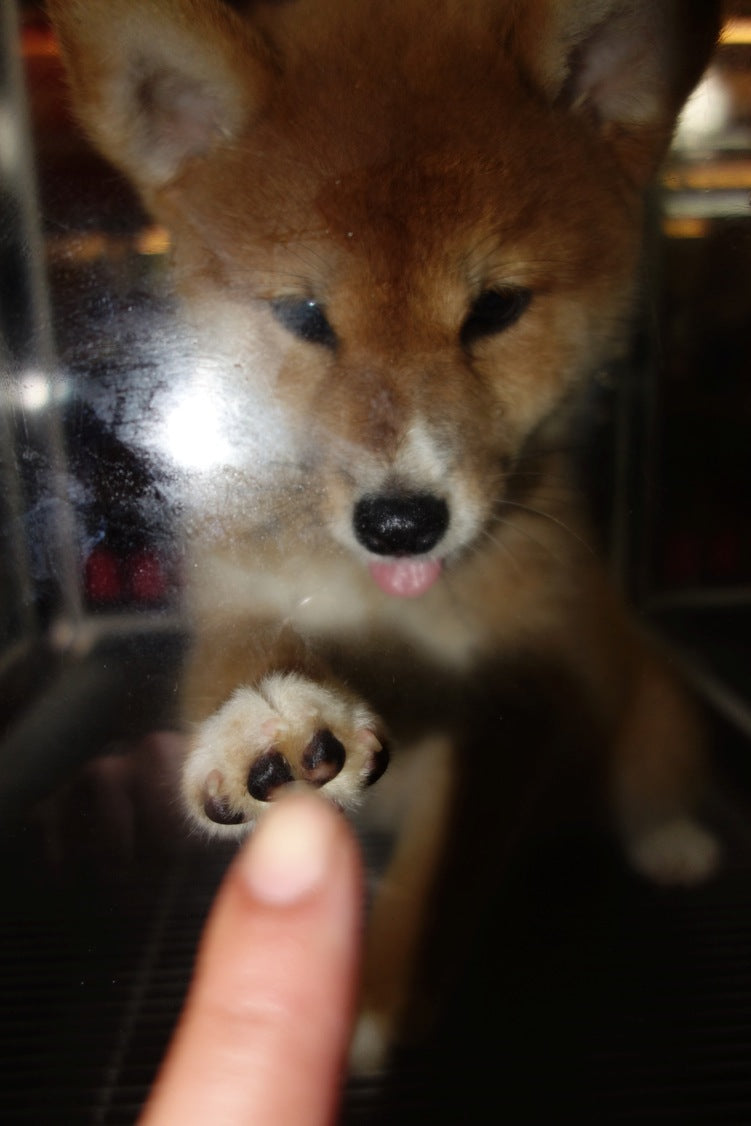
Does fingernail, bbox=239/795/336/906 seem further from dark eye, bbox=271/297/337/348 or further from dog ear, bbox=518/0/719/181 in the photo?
dog ear, bbox=518/0/719/181

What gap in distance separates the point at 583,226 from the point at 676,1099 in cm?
73

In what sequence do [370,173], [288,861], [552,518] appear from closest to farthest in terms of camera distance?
[288,861], [370,173], [552,518]

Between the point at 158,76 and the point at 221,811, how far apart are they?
1.85ft

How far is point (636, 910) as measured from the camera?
786 millimetres

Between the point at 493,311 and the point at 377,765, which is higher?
the point at 493,311

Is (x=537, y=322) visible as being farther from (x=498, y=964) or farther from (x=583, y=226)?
(x=498, y=964)

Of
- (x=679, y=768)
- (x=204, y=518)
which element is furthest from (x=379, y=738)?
(x=679, y=768)

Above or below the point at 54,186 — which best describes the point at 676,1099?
below

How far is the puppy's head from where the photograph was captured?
628 millimetres

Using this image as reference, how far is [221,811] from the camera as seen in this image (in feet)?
2.13

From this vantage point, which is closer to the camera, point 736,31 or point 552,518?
point 736,31

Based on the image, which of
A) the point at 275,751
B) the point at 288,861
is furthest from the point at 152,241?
the point at 288,861

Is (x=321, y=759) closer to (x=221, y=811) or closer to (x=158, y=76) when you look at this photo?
(x=221, y=811)

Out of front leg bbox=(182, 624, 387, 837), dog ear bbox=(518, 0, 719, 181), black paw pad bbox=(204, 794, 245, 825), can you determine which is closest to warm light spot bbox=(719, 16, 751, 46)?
dog ear bbox=(518, 0, 719, 181)
